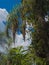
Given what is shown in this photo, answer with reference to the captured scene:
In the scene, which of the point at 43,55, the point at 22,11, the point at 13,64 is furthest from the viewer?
the point at 13,64

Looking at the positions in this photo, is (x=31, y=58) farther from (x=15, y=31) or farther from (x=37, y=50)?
(x=15, y=31)

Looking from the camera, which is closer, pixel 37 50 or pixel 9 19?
pixel 37 50

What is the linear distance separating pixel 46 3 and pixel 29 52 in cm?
266

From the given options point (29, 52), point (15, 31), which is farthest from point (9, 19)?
point (29, 52)

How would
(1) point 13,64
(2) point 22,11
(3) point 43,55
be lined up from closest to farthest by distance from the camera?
1. (3) point 43,55
2. (2) point 22,11
3. (1) point 13,64

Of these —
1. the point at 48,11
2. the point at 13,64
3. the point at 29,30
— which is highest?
the point at 48,11

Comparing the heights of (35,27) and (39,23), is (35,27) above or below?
below

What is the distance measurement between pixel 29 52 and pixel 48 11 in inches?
91.4

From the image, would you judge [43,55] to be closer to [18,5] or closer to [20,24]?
→ [20,24]

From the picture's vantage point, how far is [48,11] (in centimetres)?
1483

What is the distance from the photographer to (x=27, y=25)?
15.3 meters

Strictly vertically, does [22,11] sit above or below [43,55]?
above

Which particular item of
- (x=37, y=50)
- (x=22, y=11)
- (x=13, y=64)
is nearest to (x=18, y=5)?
(x=22, y=11)

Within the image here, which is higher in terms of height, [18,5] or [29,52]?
[18,5]
